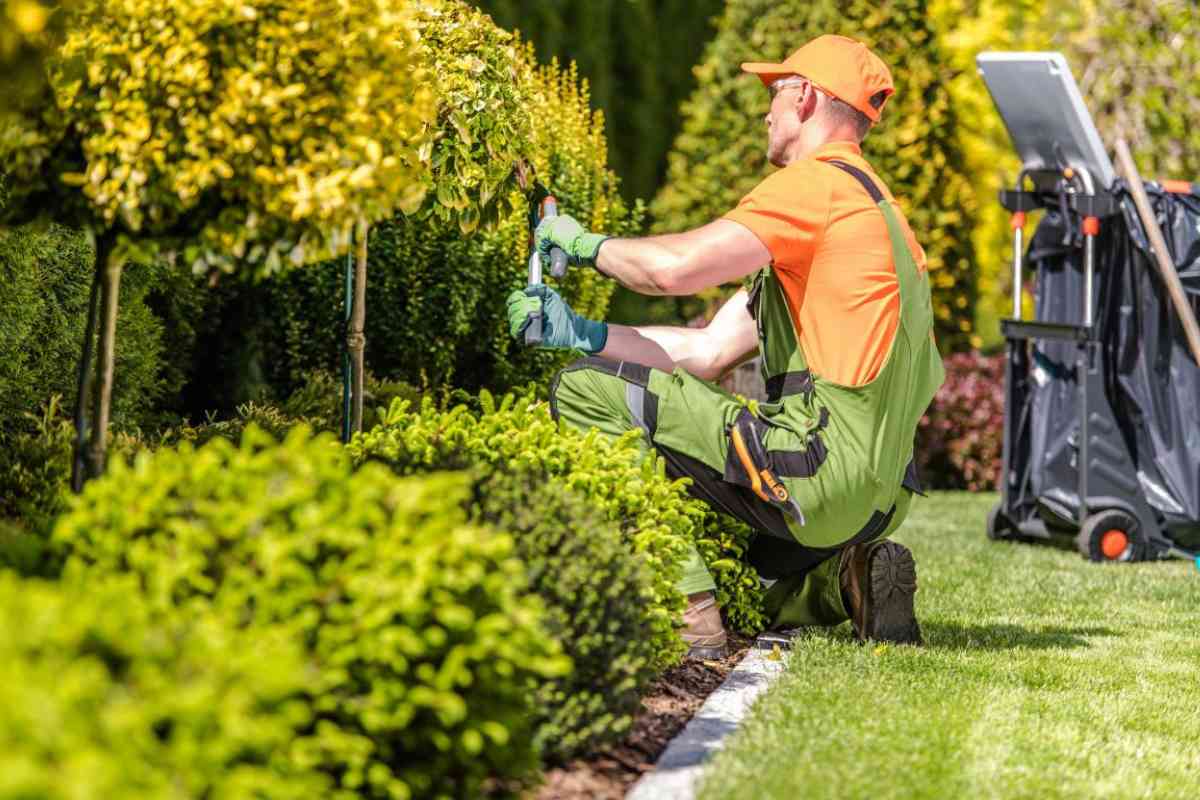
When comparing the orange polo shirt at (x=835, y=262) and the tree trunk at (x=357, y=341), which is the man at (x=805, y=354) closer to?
the orange polo shirt at (x=835, y=262)

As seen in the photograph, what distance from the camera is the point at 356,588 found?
2.39 metres

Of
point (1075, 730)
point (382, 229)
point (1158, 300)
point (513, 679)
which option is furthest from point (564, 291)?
point (513, 679)

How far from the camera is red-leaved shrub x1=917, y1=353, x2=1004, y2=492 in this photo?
9.70 m

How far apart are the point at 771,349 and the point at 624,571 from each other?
132 centimetres

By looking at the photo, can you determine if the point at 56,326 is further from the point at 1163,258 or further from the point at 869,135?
the point at 869,135

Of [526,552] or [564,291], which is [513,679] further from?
[564,291]

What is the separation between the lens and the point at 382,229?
5910 millimetres

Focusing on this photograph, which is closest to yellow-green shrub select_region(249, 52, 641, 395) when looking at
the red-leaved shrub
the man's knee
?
the man's knee

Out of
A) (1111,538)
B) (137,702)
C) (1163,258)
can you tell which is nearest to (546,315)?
(137,702)

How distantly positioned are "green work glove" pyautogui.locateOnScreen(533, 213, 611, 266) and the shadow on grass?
160cm

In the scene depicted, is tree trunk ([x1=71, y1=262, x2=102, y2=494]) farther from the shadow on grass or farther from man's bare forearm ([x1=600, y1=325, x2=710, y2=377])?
the shadow on grass

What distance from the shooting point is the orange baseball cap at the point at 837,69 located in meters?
4.24

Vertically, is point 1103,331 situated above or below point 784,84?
below

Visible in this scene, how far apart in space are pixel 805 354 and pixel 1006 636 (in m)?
1.34
